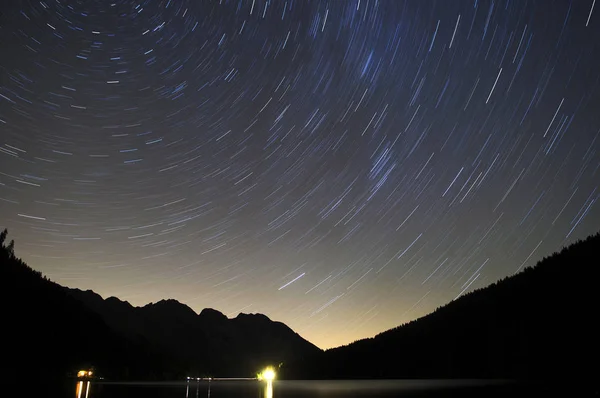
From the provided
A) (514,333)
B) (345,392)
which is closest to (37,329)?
(345,392)

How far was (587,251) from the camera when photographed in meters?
114

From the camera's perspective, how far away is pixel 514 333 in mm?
118812

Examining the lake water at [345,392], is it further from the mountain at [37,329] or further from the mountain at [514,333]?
the mountain at [514,333]

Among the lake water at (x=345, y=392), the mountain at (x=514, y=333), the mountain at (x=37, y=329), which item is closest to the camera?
the lake water at (x=345, y=392)

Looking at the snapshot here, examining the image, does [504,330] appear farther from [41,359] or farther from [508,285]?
[41,359]

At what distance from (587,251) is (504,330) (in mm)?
31169

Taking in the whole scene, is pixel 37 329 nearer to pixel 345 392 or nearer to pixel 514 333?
pixel 345 392

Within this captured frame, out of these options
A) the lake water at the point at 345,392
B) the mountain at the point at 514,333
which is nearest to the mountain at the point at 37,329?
the lake water at the point at 345,392

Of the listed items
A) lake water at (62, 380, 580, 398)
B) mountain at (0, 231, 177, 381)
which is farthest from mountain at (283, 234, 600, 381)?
Result: mountain at (0, 231, 177, 381)

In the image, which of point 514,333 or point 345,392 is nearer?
point 345,392

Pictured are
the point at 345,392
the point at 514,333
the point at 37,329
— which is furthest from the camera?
the point at 514,333

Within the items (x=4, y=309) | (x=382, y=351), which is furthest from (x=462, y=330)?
(x=4, y=309)

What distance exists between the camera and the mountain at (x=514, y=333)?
→ 94.7 m

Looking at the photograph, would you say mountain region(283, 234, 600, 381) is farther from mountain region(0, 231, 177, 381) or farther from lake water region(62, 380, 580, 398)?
mountain region(0, 231, 177, 381)
